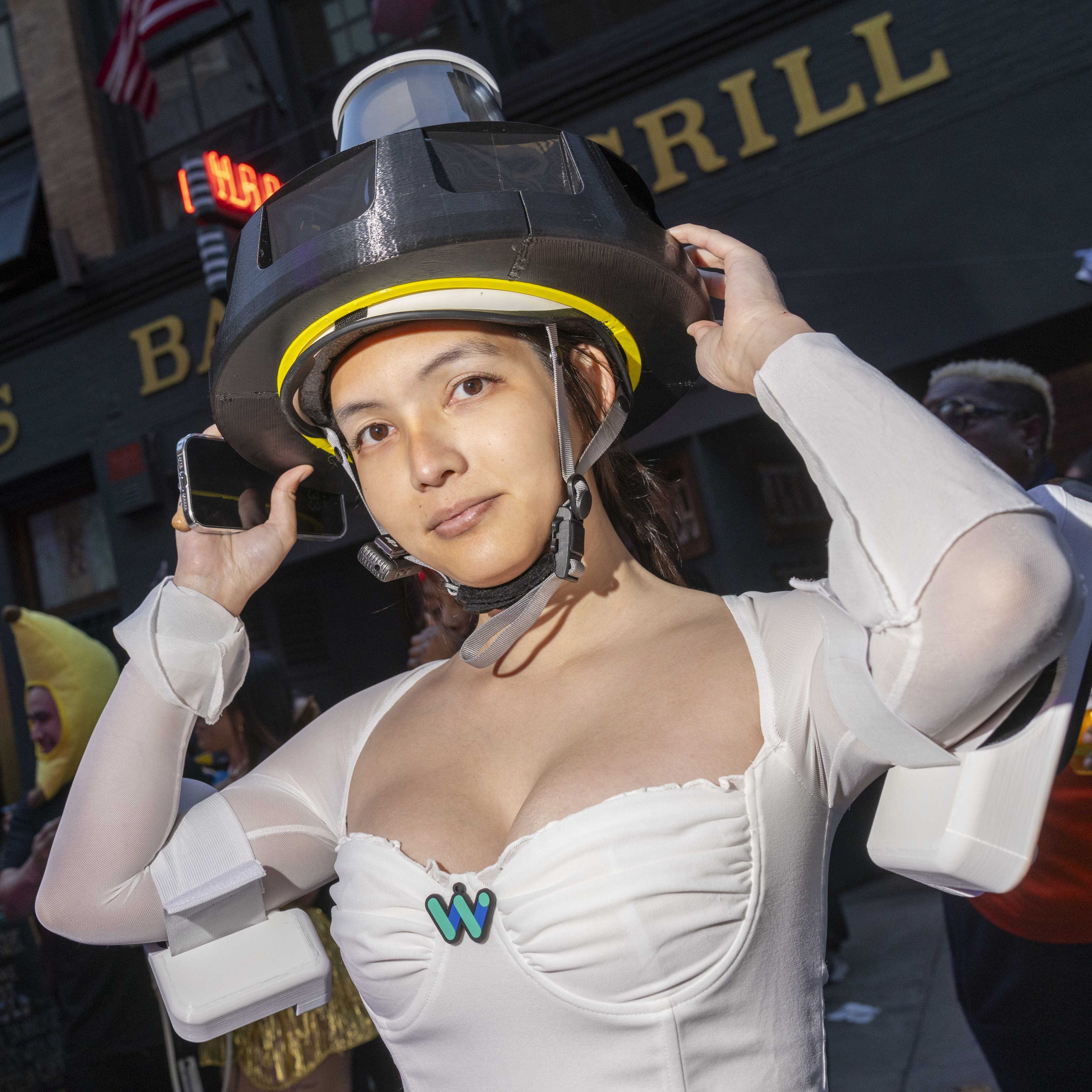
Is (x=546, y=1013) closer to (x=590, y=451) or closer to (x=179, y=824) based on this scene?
(x=179, y=824)

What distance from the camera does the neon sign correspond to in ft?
22.7

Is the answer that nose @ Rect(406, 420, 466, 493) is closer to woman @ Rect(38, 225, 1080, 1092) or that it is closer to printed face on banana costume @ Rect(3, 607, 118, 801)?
woman @ Rect(38, 225, 1080, 1092)

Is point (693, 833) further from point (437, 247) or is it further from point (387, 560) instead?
point (437, 247)

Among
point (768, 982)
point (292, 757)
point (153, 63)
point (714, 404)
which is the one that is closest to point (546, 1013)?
point (768, 982)

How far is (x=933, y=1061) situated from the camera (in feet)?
13.0

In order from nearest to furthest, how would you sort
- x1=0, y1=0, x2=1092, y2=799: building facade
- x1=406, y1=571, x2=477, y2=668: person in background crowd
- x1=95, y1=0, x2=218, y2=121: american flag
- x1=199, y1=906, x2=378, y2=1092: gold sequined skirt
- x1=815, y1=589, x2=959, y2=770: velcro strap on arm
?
x1=815, y1=589, x2=959, y2=770: velcro strap on arm < x1=406, y1=571, x2=477, y2=668: person in background crowd < x1=199, y1=906, x2=378, y2=1092: gold sequined skirt < x1=0, y1=0, x2=1092, y2=799: building facade < x1=95, y1=0, x2=218, y2=121: american flag

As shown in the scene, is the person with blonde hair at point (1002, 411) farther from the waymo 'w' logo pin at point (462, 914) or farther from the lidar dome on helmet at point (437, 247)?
the waymo 'w' logo pin at point (462, 914)

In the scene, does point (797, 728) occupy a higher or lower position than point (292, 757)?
lower

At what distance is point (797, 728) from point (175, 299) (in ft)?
25.3

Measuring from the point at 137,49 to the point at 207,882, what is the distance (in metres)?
7.52

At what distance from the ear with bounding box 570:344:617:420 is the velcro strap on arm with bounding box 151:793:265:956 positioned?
97cm

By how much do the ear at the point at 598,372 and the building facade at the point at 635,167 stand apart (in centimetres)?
201

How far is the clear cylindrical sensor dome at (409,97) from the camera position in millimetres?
1771

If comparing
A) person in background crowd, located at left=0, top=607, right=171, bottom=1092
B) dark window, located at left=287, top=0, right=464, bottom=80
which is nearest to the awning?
dark window, located at left=287, top=0, right=464, bottom=80
